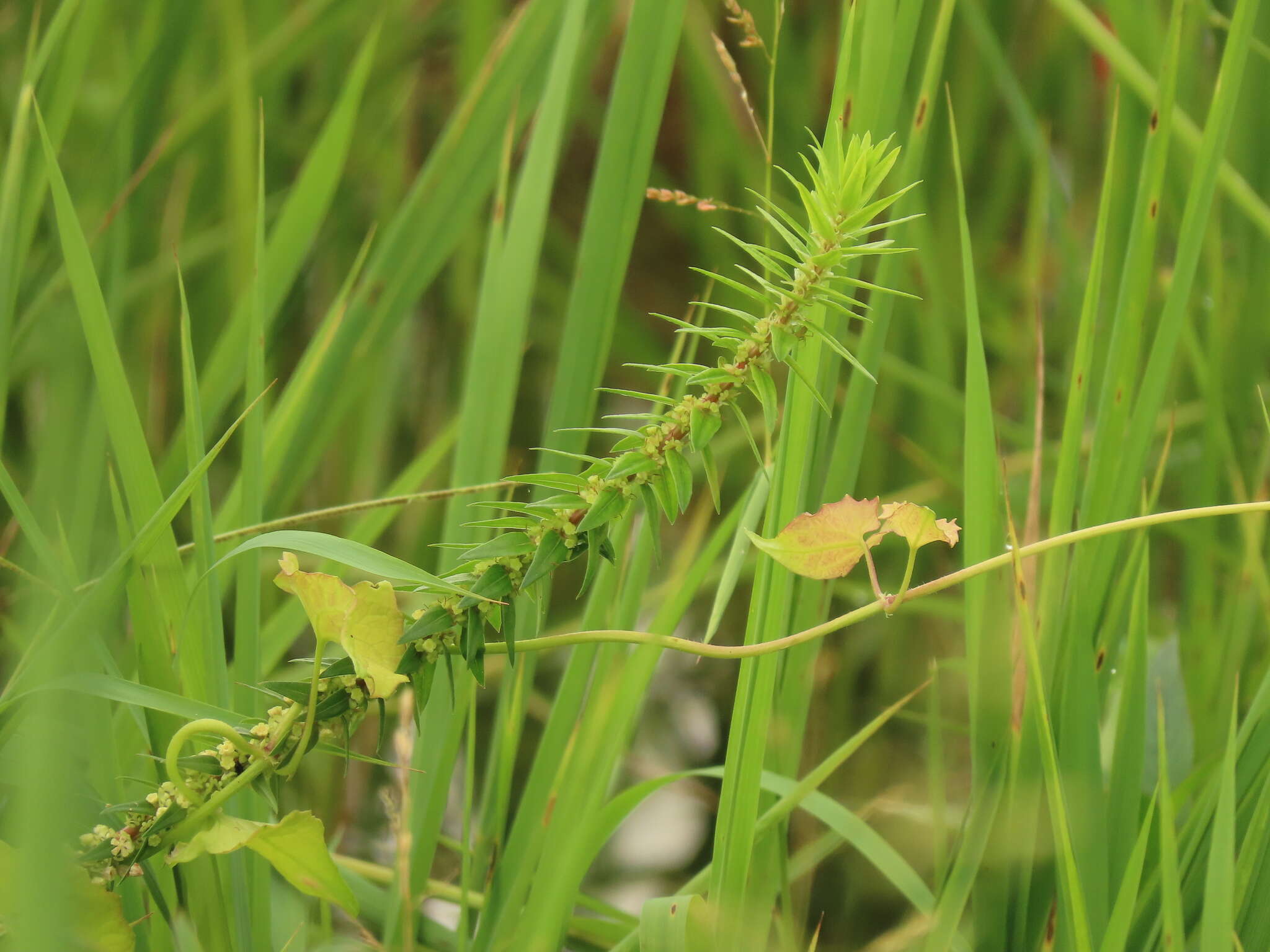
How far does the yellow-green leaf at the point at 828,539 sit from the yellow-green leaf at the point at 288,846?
156 millimetres

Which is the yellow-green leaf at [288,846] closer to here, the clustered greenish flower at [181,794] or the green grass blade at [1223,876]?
the clustered greenish flower at [181,794]

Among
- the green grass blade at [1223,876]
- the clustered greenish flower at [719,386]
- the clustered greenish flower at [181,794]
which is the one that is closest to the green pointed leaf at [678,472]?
the clustered greenish flower at [719,386]

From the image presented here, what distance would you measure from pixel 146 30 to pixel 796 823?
778 millimetres

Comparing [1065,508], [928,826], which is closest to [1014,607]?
[1065,508]

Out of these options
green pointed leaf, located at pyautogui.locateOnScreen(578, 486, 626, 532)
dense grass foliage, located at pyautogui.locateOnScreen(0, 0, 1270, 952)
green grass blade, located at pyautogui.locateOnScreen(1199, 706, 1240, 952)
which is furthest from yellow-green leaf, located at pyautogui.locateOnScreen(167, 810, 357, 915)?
green grass blade, located at pyautogui.locateOnScreen(1199, 706, 1240, 952)

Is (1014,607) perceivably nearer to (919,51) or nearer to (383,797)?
(383,797)

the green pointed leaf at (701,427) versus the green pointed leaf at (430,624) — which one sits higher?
the green pointed leaf at (701,427)

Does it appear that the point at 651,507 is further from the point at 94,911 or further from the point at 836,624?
the point at 94,911

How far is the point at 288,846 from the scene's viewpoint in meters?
0.32

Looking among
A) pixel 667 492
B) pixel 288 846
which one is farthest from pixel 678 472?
pixel 288 846

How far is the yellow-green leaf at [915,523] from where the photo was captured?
1.09ft

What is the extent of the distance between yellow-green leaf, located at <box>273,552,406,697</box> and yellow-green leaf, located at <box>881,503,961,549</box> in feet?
0.49

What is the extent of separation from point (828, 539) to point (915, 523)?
29 millimetres

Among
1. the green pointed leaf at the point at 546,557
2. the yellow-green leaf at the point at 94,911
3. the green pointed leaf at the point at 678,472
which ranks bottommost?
the yellow-green leaf at the point at 94,911
